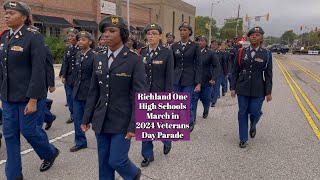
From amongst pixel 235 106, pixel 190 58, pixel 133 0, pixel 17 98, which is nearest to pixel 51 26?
pixel 235 106

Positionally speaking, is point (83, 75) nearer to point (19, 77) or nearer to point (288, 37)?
point (19, 77)

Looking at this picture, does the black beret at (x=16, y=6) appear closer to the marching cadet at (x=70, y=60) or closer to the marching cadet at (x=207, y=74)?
the marching cadet at (x=70, y=60)

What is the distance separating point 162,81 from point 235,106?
556 centimetres

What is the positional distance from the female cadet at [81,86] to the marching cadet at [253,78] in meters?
2.70

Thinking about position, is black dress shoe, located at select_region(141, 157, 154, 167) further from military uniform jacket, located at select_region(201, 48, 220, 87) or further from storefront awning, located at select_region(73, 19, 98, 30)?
storefront awning, located at select_region(73, 19, 98, 30)

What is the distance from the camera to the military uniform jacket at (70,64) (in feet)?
21.8

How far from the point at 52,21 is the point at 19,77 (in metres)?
22.7

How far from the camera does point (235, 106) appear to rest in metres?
10.1

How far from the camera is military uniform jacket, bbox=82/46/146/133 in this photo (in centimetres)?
337

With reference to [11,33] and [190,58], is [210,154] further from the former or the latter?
[11,33]

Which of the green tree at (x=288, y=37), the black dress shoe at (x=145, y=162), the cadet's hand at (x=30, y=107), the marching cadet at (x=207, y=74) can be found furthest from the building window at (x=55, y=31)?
the green tree at (x=288, y=37)

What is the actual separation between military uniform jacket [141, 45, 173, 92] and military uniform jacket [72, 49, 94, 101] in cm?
109

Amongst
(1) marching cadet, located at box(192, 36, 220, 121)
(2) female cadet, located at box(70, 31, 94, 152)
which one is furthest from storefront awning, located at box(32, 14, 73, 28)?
(2) female cadet, located at box(70, 31, 94, 152)

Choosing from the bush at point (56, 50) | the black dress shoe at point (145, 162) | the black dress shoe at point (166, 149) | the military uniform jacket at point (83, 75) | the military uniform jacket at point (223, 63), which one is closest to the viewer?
the black dress shoe at point (145, 162)
